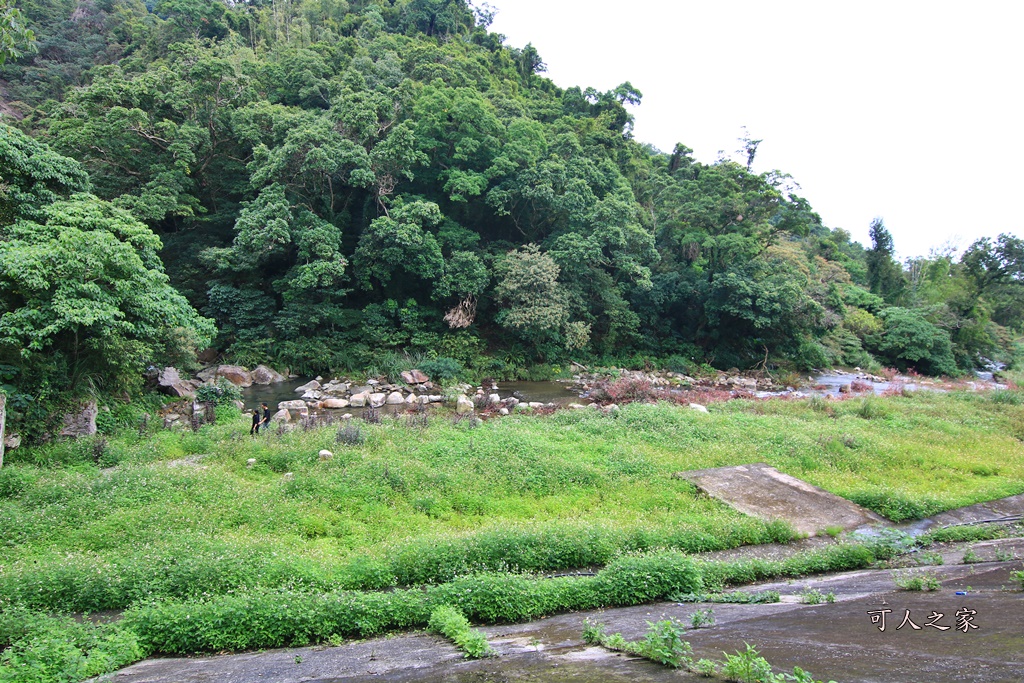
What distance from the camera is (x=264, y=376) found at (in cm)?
2431

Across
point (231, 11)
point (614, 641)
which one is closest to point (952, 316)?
point (614, 641)

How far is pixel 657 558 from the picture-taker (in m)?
6.86

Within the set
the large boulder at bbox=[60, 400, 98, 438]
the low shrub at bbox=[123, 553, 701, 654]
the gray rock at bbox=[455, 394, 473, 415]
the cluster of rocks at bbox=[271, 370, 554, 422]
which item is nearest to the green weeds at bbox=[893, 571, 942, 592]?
the low shrub at bbox=[123, 553, 701, 654]

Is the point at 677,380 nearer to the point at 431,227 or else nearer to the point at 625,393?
the point at 625,393

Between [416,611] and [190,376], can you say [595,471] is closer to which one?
[416,611]

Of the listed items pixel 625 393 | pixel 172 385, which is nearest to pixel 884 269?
pixel 625 393

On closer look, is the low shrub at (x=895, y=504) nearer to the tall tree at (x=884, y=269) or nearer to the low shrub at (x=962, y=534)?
the low shrub at (x=962, y=534)

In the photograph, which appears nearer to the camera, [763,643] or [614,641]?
[763,643]

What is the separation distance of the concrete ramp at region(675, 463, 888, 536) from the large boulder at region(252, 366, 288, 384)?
64.0ft

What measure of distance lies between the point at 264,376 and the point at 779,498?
2154cm

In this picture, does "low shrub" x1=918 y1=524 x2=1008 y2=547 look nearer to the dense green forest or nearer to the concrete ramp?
the concrete ramp

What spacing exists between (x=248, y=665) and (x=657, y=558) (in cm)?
468

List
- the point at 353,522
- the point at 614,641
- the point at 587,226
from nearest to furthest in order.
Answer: the point at 614,641 → the point at 353,522 → the point at 587,226

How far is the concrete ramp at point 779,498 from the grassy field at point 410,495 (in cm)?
46
